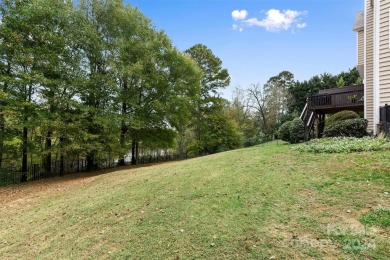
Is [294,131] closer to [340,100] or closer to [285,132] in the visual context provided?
[285,132]

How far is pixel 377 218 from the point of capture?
328 cm

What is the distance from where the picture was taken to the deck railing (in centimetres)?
1180

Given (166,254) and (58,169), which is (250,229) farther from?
(58,169)

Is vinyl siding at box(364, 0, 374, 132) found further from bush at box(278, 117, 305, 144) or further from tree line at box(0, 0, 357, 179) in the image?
tree line at box(0, 0, 357, 179)

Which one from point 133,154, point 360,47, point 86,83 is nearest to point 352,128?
point 360,47

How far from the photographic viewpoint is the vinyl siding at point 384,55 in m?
8.34

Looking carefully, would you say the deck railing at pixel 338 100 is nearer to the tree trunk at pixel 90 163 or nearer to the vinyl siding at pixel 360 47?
the vinyl siding at pixel 360 47

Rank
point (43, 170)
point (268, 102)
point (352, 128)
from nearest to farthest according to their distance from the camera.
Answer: point (352, 128), point (43, 170), point (268, 102)

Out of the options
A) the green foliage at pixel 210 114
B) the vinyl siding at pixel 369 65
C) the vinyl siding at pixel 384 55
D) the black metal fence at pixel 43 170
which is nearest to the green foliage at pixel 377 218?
the vinyl siding at pixel 384 55

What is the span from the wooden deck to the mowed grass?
7227 millimetres

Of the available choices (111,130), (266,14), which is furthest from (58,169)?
(266,14)

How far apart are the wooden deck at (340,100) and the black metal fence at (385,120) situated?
3565 millimetres

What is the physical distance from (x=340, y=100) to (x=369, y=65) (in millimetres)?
2229

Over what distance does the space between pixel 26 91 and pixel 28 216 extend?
824cm
